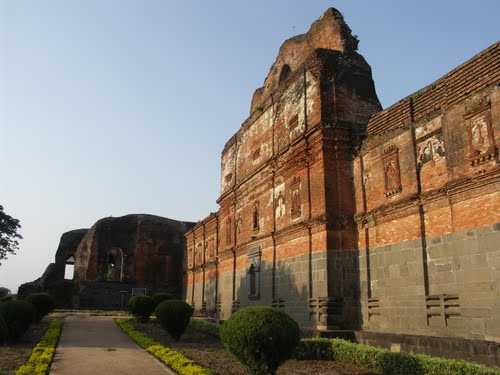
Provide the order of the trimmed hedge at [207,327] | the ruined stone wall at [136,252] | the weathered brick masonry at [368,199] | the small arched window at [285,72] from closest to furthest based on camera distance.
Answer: the weathered brick masonry at [368,199], the trimmed hedge at [207,327], the small arched window at [285,72], the ruined stone wall at [136,252]

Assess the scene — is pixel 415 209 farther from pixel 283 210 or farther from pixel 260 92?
pixel 260 92

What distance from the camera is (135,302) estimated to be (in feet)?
70.2

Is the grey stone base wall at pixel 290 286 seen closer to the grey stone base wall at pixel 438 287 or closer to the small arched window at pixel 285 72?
the grey stone base wall at pixel 438 287

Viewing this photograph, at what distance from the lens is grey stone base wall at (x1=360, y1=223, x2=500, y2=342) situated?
8.83 meters

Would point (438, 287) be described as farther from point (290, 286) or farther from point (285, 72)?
point (285, 72)

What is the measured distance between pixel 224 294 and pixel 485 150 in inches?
575

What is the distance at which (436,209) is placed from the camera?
10.3 m

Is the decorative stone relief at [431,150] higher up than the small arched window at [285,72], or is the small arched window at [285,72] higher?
the small arched window at [285,72]

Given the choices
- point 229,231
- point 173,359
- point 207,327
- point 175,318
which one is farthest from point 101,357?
point 229,231

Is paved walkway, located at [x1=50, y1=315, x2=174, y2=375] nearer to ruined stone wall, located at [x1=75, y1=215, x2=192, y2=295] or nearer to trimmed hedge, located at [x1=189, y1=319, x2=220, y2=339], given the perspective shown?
trimmed hedge, located at [x1=189, y1=319, x2=220, y2=339]

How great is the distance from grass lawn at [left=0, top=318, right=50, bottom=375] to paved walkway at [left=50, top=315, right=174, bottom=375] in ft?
2.24

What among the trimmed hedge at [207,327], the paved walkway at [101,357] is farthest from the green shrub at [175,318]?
the trimmed hedge at [207,327]

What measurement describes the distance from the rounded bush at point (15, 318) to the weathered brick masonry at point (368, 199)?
7.30m

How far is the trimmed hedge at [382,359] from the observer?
25.3 ft
